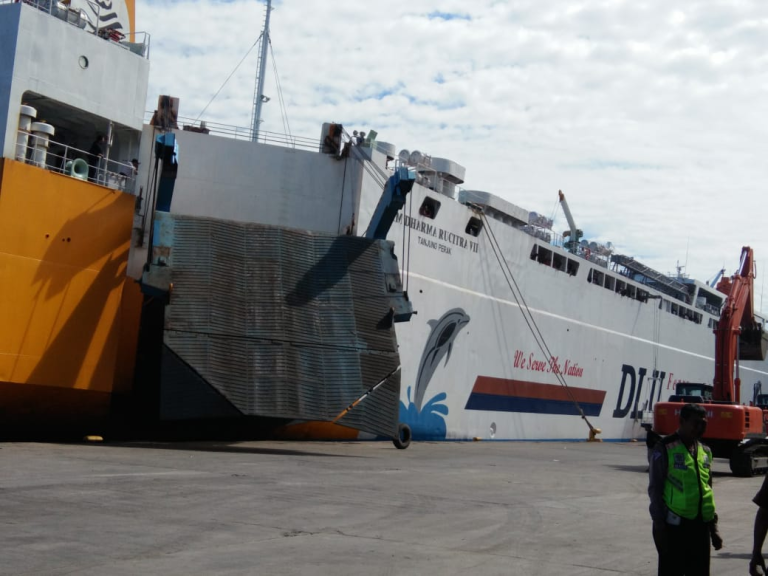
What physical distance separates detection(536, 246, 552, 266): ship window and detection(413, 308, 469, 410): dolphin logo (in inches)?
219

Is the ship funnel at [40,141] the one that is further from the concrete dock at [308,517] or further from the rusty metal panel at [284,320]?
the concrete dock at [308,517]

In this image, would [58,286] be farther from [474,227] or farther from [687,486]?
[474,227]

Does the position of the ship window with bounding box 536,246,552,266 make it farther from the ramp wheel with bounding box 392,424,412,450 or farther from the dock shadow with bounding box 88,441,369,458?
the dock shadow with bounding box 88,441,369,458

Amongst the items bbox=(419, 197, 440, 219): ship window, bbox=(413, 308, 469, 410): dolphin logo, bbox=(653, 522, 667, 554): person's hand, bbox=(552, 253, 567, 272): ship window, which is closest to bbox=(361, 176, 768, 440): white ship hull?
bbox=(413, 308, 469, 410): dolphin logo

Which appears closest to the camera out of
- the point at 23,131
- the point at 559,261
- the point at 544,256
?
the point at 23,131

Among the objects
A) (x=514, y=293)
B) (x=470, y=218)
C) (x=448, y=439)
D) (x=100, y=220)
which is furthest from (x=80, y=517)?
(x=514, y=293)

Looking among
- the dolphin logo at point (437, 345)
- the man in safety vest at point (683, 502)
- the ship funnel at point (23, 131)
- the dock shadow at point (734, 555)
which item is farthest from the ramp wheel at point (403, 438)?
the man in safety vest at point (683, 502)

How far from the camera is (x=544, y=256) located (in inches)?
1091

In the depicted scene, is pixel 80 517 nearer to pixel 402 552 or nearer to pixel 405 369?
pixel 402 552

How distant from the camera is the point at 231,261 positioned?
50.7ft

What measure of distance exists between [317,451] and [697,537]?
1148 cm

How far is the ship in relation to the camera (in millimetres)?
14281

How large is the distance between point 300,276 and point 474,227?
9164 millimetres

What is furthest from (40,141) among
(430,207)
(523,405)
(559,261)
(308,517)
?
(559,261)
